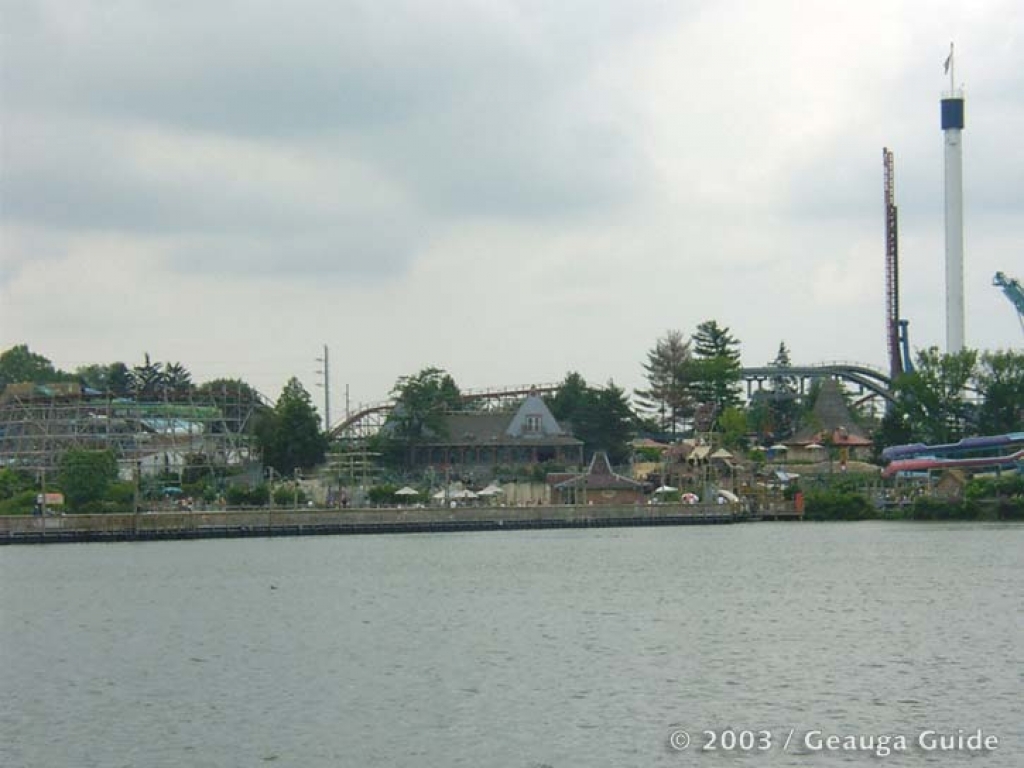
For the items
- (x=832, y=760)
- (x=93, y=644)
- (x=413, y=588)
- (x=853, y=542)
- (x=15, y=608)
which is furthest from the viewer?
(x=853, y=542)

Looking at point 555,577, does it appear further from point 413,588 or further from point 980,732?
point 980,732

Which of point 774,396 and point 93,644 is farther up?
point 774,396

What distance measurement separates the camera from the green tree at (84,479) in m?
132

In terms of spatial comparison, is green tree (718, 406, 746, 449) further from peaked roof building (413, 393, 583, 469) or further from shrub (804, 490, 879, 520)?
shrub (804, 490, 879, 520)

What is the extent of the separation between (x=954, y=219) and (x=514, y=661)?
128 m

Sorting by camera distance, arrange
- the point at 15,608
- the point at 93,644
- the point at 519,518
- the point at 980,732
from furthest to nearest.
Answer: the point at 519,518 < the point at 15,608 < the point at 93,644 < the point at 980,732

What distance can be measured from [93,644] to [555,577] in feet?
96.6

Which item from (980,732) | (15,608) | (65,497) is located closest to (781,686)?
(980,732)

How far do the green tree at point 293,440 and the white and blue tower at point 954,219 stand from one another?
63.8m

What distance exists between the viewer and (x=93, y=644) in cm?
5844

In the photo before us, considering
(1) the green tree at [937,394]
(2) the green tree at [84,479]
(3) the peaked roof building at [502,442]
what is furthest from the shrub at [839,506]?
(2) the green tree at [84,479]

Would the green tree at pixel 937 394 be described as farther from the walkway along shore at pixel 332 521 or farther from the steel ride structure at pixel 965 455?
the walkway along shore at pixel 332 521

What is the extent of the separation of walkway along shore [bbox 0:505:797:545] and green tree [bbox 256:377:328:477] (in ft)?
96.4

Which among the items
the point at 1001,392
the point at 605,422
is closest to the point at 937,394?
the point at 1001,392
